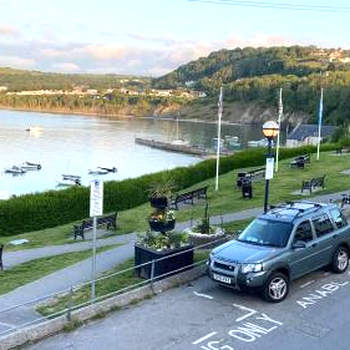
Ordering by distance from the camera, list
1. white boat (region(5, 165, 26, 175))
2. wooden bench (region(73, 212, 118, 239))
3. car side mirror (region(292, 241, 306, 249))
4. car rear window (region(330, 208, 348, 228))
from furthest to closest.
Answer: white boat (region(5, 165, 26, 175)) < wooden bench (region(73, 212, 118, 239)) < car rear window (region(330, 208, 348, 228)) < car side mirror (region(292, 241, 306, 249))

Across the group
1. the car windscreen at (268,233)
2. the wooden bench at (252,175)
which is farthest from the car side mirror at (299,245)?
the wooden bench at (252,175)

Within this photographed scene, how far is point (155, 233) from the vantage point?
13477mm

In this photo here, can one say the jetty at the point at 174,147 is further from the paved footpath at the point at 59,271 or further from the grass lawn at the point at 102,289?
the grass lawn at the point at 102,289

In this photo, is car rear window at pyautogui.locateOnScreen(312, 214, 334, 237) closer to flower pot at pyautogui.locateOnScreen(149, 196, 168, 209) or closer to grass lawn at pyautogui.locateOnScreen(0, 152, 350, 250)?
flower pot at pyautogui.locateOnScreen(149, 196, 168, 209)

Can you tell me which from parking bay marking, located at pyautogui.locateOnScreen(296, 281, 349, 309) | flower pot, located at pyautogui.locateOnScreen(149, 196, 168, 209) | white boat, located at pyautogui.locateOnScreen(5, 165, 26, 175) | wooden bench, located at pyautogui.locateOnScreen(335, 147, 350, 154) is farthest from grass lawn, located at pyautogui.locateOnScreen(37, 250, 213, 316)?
white boat, located at pyautogui.locateOnScreen(5, 165, 26, 175)

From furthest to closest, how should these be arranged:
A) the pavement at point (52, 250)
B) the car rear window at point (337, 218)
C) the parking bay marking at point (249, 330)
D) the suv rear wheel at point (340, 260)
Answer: the pavement at point (52, 250) < the car rear window at point (337, 218) < the suv rear wheel at point (340, 260) < the parking bay marking at point (249, 330)

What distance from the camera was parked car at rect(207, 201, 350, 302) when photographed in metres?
11.4

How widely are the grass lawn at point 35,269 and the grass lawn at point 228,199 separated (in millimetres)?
3662

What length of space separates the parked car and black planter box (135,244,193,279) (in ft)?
3.43

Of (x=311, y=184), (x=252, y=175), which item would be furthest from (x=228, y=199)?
(x=252, y=175)

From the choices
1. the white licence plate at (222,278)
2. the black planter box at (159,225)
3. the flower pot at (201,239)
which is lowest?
the flower pot at (201,239)

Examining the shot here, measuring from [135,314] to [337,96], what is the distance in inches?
5669

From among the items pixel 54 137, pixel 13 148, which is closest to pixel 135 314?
pixel 13 148

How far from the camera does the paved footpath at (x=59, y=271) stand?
11.4 metres
